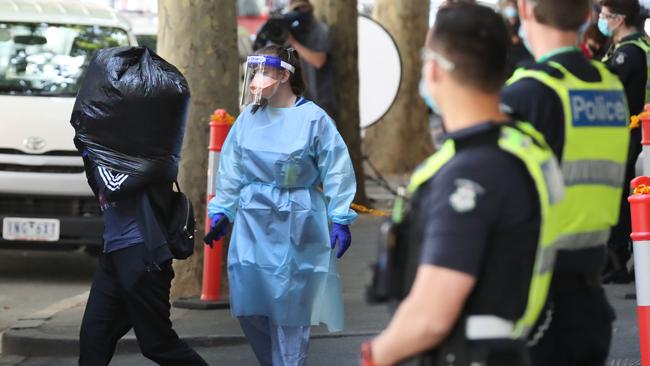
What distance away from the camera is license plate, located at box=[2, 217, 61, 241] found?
34.4ft

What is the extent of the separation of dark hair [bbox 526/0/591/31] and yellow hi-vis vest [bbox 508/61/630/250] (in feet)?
0.40

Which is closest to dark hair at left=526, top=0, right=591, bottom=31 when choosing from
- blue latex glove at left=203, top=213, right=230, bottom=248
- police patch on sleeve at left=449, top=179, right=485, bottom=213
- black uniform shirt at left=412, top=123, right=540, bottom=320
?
black uniform shirt at left=412, top=123, right=540, bottom=320

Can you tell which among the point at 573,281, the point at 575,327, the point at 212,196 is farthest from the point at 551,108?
the point at 212,196

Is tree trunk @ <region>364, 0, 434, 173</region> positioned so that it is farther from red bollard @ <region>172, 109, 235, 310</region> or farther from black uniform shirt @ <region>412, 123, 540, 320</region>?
black uniform shirt @ <region>412, 123, 540, 320</region>

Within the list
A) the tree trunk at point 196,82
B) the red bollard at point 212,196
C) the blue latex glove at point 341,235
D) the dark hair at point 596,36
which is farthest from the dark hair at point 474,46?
the dark hair at point 596,36

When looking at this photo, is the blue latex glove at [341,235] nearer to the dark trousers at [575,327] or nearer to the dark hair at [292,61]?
the dark hair at [292,61]

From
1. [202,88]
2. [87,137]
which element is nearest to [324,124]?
[87,137]

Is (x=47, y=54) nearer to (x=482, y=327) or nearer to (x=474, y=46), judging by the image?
(x=474, y=46)

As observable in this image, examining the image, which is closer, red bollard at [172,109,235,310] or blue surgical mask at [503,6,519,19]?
red bollard at [172,109,235,310]

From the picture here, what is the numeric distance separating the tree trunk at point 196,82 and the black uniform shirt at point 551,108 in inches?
217

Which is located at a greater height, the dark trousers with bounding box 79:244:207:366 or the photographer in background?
the dark trousers with bounding box 79:244:207:366

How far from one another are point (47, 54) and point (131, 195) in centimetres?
552

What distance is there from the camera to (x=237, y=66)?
992cm

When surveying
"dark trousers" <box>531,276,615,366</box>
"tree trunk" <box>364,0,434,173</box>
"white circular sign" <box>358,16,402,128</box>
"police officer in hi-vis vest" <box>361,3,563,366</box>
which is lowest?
"tree trunk" <box>364,0,434,173</box>
